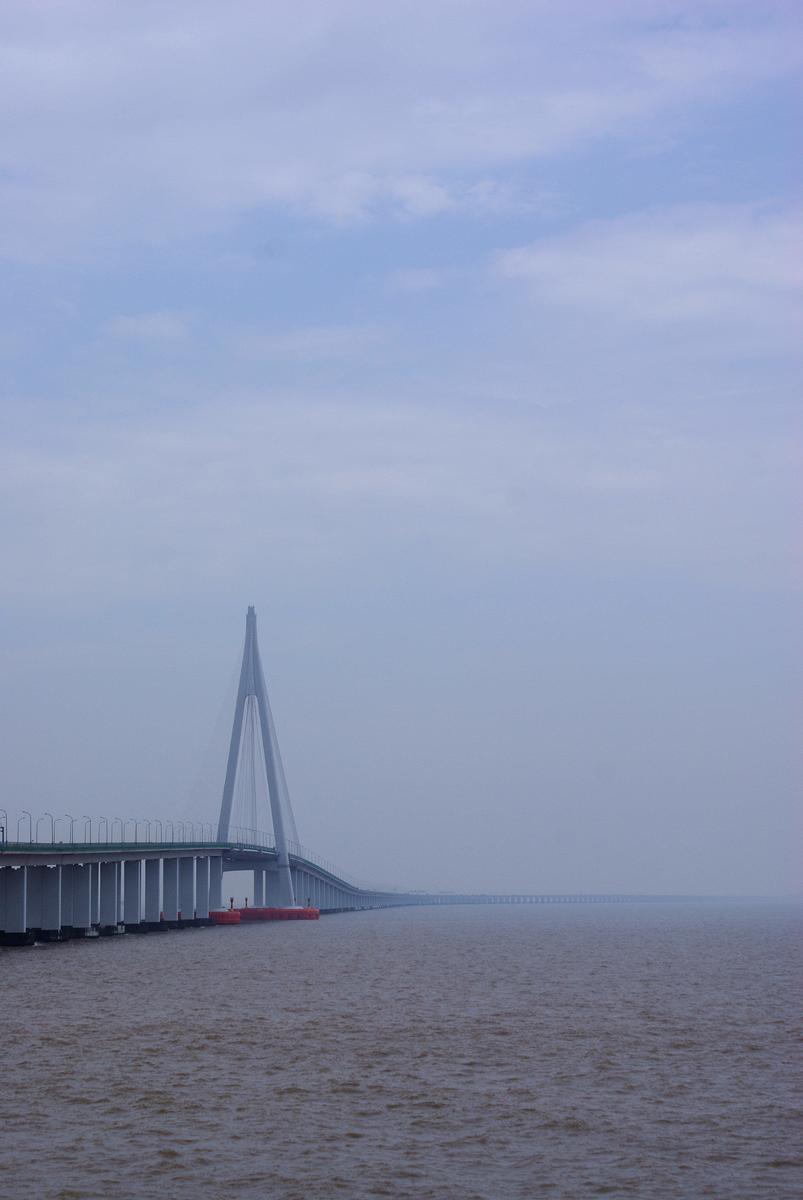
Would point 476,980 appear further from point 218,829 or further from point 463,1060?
point 218,829

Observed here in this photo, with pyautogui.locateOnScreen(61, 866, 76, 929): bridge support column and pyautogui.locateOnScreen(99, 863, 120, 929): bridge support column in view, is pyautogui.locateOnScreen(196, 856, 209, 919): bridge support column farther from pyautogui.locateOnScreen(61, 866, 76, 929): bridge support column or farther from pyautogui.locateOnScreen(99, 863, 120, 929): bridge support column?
pyautogui.locateOnScreen(61, 866, 76, 929): bridge support column

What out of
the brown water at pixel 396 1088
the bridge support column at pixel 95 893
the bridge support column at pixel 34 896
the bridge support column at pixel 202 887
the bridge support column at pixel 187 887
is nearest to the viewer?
the brown water at pixel 396 1088

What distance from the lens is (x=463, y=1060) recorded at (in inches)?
1190

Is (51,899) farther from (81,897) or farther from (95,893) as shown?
(95,893)

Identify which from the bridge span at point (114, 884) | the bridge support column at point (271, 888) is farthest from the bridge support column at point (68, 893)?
the bridge support column at point (271, 888)

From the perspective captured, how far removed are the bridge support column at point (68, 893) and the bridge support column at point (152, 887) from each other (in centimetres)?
1469

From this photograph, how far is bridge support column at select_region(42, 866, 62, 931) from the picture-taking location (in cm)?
8419

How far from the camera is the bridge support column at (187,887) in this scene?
113 m

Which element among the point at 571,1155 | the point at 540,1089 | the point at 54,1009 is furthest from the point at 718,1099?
the point at 54,1009

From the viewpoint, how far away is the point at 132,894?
3989 inches

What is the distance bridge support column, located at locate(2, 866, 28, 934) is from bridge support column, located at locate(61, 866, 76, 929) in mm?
11125

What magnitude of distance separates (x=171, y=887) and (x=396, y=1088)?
86.0 metres

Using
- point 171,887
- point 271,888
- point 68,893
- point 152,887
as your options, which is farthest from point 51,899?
point 271,888

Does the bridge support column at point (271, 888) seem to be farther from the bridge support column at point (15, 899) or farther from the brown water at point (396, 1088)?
the brown water at point (396, 1088)
